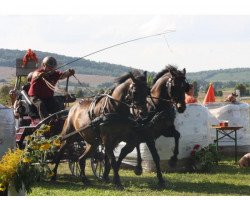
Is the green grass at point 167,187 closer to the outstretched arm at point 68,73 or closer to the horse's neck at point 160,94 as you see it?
the horse's neck at point 160,94

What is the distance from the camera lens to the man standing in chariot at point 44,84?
11.7 m

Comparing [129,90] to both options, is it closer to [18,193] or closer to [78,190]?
[78,190]

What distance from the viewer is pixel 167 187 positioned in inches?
411

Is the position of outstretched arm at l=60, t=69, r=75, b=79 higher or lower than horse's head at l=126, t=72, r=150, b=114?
higher

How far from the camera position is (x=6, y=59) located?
170 ft

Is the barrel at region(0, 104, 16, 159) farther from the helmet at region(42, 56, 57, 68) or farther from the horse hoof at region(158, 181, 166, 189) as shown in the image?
the horse hoof at region(158, 181, 166, 189)

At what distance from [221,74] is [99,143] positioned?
82653mm

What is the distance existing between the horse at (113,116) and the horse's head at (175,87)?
3.05 ft

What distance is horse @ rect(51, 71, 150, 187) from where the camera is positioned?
391 inches

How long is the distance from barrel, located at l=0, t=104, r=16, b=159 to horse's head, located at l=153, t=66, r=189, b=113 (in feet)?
9.37

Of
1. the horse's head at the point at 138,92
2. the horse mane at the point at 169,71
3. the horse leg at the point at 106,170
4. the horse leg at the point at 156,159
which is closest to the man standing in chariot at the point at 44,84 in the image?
the horse leg at the point at 106,170

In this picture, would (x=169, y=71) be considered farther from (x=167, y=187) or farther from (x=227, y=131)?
(x=227, y=131)

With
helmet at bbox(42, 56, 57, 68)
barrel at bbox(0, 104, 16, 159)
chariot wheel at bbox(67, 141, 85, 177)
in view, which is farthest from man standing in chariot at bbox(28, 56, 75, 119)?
barrel at bbox(0, 104, 16, 159)

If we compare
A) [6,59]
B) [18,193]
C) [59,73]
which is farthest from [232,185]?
[6,59]
